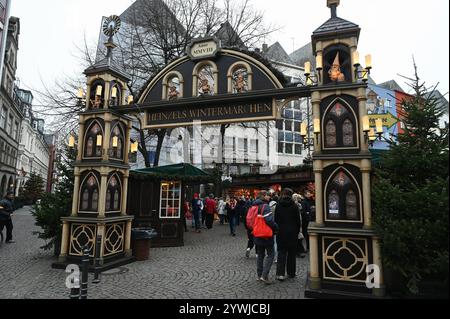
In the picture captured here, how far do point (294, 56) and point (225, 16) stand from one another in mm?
43643

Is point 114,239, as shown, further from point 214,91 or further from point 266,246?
point 214,91

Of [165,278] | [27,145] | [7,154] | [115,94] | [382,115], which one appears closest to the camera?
[165,278]

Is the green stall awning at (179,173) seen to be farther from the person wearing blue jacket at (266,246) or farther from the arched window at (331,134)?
the arched window at (331,134)

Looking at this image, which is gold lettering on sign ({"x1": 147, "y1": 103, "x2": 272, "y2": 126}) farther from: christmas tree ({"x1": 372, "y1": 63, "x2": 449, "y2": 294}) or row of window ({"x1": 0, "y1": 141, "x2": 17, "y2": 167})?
row of window ({"x1": 0, "y1": 141, "x2": 17, "y2": 167})

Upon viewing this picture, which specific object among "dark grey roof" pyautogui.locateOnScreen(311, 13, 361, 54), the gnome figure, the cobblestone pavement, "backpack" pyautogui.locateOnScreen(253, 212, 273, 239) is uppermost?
"dark grey roof" pyautogui.locateOnScreen(311, 13, 361, 54)

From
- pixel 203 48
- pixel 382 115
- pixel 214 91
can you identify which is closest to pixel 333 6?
pixel 203 48

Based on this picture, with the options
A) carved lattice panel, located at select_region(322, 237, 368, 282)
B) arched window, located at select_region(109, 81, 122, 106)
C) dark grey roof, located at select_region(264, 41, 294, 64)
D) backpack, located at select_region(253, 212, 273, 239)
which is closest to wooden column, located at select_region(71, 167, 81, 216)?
arched window, located at select_region(109, 81, 122, 106)

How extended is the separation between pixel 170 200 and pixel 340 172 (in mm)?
7513

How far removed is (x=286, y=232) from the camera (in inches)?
255

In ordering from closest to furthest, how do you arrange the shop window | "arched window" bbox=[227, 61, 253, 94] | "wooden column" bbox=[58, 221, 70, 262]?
1. "arched window" bbox=[227, 61, 253, 94]
2. "wooden column" bbox=[58, 221, 70, 262]
3. the shop window

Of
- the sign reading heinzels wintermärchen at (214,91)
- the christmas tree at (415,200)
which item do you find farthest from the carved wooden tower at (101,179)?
the christmas tree at (415,200)

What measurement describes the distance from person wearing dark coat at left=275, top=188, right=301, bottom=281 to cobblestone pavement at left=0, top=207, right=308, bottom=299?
31cm

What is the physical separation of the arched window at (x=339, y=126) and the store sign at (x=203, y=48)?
3.27 metres

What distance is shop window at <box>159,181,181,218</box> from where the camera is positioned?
11.6 metres
